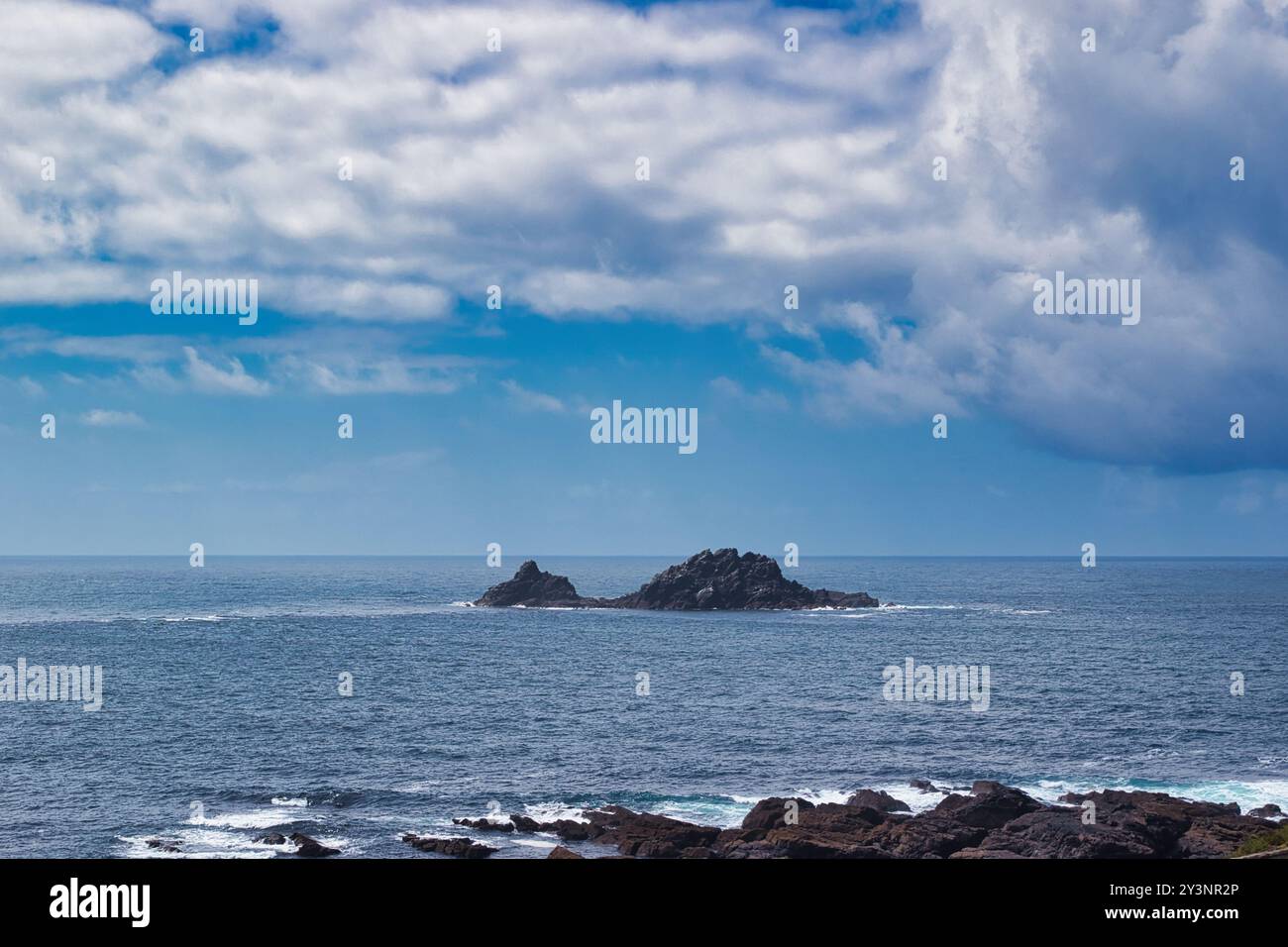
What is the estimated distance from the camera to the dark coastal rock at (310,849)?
38031mm

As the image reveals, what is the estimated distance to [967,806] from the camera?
4100 centimetres

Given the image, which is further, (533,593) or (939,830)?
(533,593)

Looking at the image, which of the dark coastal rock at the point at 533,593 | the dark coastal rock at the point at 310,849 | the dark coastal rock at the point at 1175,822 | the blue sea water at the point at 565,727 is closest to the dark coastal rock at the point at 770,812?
the blue sea water at the point at 565,727

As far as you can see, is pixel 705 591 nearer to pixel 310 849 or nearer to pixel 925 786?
pixel 925 786

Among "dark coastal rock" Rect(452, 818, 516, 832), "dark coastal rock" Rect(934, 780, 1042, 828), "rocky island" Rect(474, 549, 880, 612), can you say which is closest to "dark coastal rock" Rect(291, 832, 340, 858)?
"dark coastal rock" Rect(452, 818, 516, 832)

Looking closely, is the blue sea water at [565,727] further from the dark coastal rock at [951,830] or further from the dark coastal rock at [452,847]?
the dark coastal rock at [951,830]

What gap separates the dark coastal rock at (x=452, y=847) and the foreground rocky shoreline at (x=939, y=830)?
0.19 feet

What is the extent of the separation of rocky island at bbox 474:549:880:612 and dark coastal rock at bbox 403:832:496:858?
117769 millimetres

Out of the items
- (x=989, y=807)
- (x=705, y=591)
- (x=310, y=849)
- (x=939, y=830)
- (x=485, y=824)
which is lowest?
(x=485, y=824)

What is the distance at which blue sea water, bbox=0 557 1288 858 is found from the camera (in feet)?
152

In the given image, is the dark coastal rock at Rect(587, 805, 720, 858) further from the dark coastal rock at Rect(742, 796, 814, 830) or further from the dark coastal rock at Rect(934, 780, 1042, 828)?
the dark coastal rock at Rect(934, 780, 1042, 828)

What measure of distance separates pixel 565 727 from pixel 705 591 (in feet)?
308

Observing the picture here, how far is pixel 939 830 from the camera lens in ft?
128

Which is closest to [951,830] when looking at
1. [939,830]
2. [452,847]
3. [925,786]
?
[939,830]
